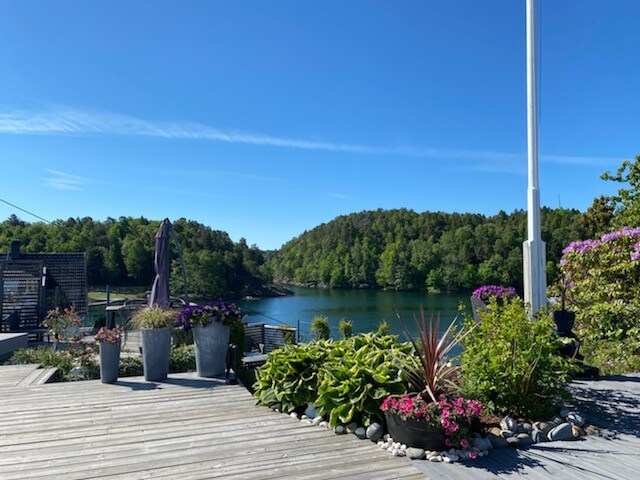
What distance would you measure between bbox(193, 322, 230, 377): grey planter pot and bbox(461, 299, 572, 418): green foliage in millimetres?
2890

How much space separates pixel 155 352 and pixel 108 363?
21.5 inches

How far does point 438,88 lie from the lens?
1130 centimetres

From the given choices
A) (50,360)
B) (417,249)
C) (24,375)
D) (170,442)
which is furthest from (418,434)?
(417,249)

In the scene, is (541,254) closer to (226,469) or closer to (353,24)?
(226,469)

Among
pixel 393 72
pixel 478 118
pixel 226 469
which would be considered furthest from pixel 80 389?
pixel 478 118

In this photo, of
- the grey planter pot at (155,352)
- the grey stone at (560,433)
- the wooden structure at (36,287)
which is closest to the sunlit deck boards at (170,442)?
the grey planter pot at (155,352)

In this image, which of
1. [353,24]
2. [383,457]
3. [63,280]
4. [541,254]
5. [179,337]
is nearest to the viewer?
[383,457]

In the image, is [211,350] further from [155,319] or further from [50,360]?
[50,360]

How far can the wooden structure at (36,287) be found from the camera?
37.1 ft

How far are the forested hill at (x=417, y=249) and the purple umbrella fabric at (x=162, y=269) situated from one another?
37917 mm

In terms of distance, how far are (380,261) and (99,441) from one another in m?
72.0

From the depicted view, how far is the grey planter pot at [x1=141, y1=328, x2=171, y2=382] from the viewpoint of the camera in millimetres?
5000

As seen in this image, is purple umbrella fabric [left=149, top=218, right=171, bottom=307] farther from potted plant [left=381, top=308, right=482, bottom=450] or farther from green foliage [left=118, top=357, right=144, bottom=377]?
potted plant [left=381, top=308, right=482, bottom=450]

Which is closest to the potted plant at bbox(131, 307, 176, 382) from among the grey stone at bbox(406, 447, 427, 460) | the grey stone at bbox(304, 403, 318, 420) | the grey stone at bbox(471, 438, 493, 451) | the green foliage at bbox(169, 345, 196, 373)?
the green foliage at bbox(169, 345, 196, 373)
